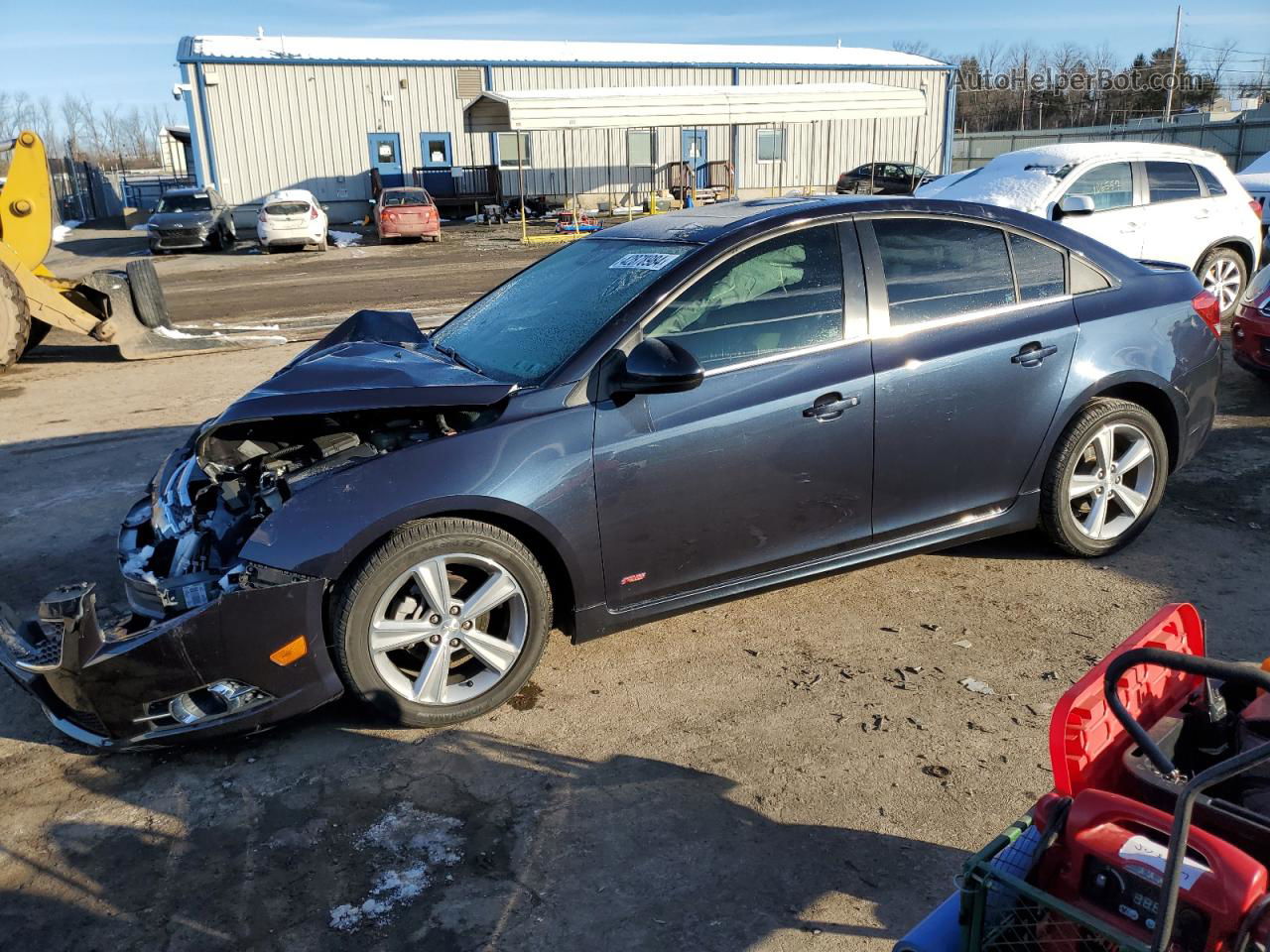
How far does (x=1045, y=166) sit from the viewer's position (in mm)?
10250

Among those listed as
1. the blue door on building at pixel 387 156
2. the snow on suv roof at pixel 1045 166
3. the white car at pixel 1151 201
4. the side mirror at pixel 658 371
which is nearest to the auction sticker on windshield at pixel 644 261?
the side mirror at pixel 658 371

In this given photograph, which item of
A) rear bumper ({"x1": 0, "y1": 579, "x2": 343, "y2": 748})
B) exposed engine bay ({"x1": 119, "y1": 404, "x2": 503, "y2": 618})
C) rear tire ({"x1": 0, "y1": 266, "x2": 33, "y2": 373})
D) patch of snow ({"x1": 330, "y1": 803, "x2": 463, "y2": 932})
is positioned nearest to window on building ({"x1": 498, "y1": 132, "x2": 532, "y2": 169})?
rear tire ({"x1": 0, "y1": 266, "x2": 33, "y2": 373})

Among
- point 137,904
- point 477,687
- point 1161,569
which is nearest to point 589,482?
point 477,687

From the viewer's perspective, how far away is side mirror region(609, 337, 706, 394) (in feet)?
11.5

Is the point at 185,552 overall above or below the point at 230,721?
above

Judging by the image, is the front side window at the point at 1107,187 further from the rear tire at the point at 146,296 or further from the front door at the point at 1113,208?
the rear tire at the point at 146,296

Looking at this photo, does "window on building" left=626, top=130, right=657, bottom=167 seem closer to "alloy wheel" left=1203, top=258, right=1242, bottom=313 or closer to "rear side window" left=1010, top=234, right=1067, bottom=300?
"alloy wheel" left=1203, top=258, right=1242, bottom=313

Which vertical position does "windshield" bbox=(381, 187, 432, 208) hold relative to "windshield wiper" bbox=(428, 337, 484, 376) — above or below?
above

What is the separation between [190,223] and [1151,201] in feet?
78.9

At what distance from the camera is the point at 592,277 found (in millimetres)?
4305

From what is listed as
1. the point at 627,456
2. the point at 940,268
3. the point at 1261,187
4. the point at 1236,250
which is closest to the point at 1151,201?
the point at 1236,250

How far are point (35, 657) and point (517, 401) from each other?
5.84 feet

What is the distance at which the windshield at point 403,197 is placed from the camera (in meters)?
26.7

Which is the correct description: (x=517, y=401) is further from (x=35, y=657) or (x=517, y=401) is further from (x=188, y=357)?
(x=188, y=357)
